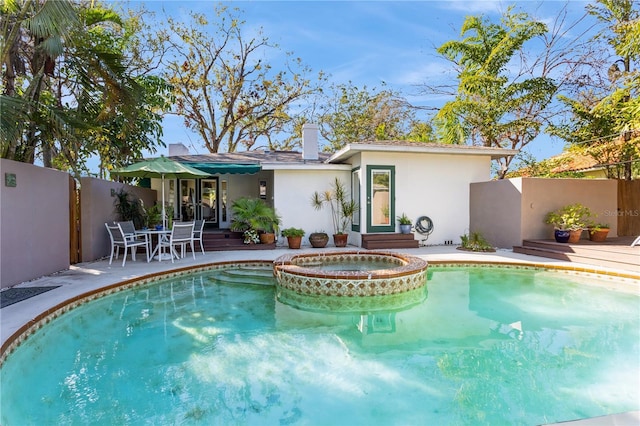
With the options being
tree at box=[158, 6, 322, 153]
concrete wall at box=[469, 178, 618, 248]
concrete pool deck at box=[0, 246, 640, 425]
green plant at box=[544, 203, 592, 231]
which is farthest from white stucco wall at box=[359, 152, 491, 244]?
tree at box=[158, 6, 322, 153]

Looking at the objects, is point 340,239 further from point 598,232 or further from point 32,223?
point 32,223

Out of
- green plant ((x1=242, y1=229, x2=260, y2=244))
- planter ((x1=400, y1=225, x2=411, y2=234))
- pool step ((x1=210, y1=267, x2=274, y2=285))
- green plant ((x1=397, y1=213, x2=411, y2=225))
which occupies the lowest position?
pool step ((x1=210, y1=267, x2=274, y2=285))

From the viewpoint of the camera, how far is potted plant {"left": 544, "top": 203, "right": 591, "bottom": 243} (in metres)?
11.1

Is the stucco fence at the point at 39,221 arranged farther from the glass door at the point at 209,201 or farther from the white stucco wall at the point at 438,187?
the white stucco wall at the point at 438,187

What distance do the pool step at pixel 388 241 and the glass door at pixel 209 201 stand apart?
754 centimetres

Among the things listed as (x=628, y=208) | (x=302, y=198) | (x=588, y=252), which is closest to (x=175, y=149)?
(x=302, y=198)

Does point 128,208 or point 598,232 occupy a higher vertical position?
point 128,208

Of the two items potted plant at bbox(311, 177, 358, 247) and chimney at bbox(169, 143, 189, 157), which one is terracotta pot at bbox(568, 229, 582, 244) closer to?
potted plant at bbox(311, 177, 358, 247)

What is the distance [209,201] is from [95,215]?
256 inches

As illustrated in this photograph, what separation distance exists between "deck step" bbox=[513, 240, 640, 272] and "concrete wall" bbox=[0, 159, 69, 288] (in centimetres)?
1339

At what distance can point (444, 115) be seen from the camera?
18156 millimetres

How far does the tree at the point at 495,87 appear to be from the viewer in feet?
54.4

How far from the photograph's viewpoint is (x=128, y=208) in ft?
39.7

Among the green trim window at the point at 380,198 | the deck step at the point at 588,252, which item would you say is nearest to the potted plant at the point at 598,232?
the deck step at the point at 588,252
